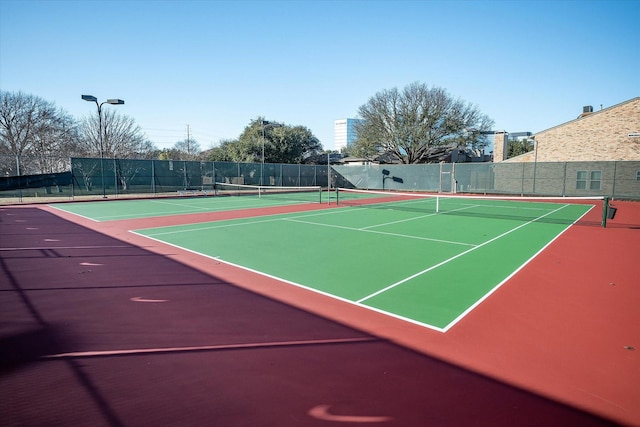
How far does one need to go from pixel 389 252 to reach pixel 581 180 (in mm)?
26820

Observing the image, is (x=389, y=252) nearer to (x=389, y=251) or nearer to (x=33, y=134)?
(x=389, y=251)

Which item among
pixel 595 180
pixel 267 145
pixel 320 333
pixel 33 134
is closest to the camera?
pixel 320 333

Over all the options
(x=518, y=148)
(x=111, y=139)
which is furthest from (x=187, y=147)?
(x=518, y=148)

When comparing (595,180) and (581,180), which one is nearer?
(595,180)

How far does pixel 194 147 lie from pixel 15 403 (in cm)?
8394

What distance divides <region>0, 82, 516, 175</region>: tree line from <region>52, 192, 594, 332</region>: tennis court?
2659cm

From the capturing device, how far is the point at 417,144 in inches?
1811

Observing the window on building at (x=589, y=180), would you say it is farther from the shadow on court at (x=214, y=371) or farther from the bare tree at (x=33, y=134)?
the bare tree at (x=33, y=134)

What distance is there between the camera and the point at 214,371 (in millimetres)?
3793

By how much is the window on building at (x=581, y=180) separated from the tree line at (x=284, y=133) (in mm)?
17828

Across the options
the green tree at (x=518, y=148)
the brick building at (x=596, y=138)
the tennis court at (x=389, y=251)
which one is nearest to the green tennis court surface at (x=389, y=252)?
the tennis court at (x=389, y=251)

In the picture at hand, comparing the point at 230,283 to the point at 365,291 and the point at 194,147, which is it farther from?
the point at 194,147

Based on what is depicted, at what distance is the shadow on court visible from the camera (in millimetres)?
3113

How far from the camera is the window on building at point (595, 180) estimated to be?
27.8 metres
